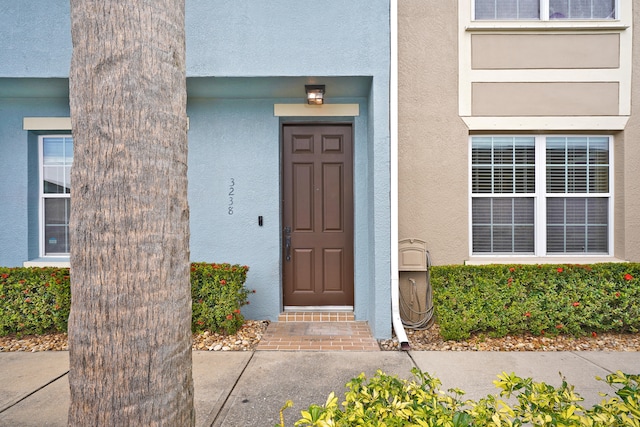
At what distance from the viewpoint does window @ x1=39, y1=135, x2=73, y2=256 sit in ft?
17.6

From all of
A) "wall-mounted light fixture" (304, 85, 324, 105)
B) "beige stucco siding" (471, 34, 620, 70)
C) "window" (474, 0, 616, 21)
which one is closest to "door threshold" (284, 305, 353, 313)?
"wall-mounted light fixture" (304, 85, 324, 105)

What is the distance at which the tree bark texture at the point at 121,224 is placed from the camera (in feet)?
4.47

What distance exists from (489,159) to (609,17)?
2.55 metres

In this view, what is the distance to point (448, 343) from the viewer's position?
4.37 metres

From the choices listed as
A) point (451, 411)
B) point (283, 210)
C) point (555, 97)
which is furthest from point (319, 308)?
point (555, 97)

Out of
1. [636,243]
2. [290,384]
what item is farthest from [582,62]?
[290,384]

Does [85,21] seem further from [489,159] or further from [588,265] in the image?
[588,265]

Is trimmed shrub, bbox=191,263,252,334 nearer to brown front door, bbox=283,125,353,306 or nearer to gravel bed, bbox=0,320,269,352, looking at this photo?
gravel bed, bbox=0,320,269,352

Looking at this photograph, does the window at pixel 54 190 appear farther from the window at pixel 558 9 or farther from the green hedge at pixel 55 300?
the window at pixel 558 9

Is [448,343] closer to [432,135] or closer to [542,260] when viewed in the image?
[542,260]

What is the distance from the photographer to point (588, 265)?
4.53 meters

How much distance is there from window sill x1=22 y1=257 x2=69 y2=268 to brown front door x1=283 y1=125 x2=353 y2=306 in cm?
312

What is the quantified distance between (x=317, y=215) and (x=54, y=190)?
3860mm

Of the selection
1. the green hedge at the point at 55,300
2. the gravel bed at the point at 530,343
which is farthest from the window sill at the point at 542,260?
the green hedge at the point at 55,300
